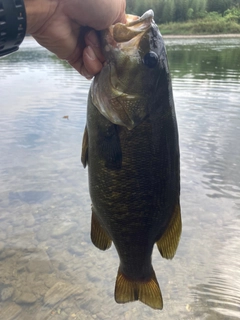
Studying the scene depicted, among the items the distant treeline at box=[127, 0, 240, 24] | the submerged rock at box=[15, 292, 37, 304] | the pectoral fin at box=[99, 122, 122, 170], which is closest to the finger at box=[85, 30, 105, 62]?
the pectoral fin at box=[99, 122, 122, 170]

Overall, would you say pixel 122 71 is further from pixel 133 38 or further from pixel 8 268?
pixel 8 268

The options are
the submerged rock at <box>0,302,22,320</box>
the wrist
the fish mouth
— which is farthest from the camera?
the submerged rock at <box>0,302,22,320</box>

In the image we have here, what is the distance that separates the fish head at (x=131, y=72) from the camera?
1942mm

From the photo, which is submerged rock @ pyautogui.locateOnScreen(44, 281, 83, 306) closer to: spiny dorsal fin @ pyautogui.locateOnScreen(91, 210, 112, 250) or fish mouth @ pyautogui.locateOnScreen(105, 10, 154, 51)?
spiny dorsal fin @ pyautogui.locateOnScreen(91, 210, 112, 250)

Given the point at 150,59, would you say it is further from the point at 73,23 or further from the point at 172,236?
the point at 172,236

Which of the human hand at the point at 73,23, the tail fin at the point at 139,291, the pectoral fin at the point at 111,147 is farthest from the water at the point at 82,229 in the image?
the human hand at the point at 73,23

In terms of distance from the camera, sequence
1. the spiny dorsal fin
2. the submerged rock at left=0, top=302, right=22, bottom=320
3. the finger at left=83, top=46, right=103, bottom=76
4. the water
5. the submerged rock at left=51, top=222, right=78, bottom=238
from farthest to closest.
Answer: the submerged rock at left=51, top=222, right=78, bottom=238, the water, the submerged rock at left=0, top=302, right=22, bottom=320, the spiny dorsal fin, the finger at left=83, top=46, right=103, bottom=76

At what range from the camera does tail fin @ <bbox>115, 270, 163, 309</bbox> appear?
7.47 feet

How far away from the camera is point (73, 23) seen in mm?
2236

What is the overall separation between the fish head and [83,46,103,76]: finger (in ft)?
0.22

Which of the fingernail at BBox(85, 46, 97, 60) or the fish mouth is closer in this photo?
the fish mouth

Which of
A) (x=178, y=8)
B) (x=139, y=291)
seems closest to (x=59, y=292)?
(x=139, y=291)

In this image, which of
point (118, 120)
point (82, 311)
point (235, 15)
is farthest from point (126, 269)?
point (235, 15)

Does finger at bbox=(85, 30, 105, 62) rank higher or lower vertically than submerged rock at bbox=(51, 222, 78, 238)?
higher
